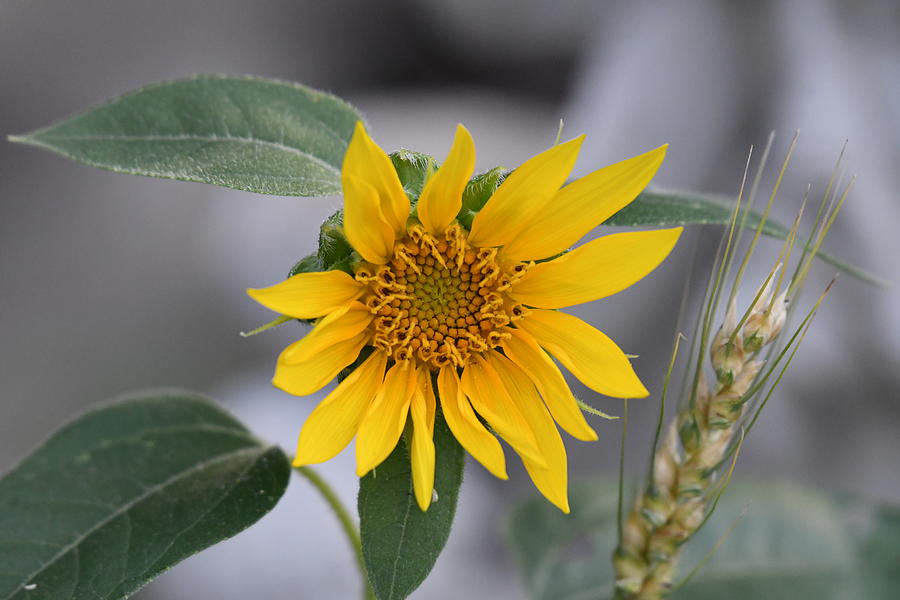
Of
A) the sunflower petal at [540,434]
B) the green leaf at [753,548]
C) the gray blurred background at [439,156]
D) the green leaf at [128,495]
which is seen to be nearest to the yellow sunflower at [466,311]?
the sunflower petal at [540,434]

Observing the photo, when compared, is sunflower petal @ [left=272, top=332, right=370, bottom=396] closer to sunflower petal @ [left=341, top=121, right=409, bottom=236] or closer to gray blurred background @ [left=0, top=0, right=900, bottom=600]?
sunflower petal @ [left=341, top=121, right=409, bottom=236]

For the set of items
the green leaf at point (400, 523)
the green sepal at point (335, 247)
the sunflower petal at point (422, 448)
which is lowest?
the green leaf at point (400, 523)

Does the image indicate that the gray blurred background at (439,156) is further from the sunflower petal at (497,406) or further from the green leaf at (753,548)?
the sunflower petal at (497,406)

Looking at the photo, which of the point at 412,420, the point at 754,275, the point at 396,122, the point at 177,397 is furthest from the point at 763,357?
the point at 396,122

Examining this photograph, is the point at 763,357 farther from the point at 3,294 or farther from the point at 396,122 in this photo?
the point at 3,294

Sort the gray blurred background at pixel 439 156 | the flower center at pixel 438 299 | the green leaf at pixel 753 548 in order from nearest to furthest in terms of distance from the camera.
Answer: the flower center at pixel 438 299 → the green leaf at pixel 753 548 → the gray blurred background at pixel 439 156

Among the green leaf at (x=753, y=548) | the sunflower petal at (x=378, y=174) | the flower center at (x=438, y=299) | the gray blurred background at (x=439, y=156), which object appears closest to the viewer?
the sunflower petal at (x=378, y=174)

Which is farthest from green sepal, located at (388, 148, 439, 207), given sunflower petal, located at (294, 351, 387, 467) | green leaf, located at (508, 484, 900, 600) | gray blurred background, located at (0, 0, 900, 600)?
gray blurred background, located at (0, 0, 900, 600)
